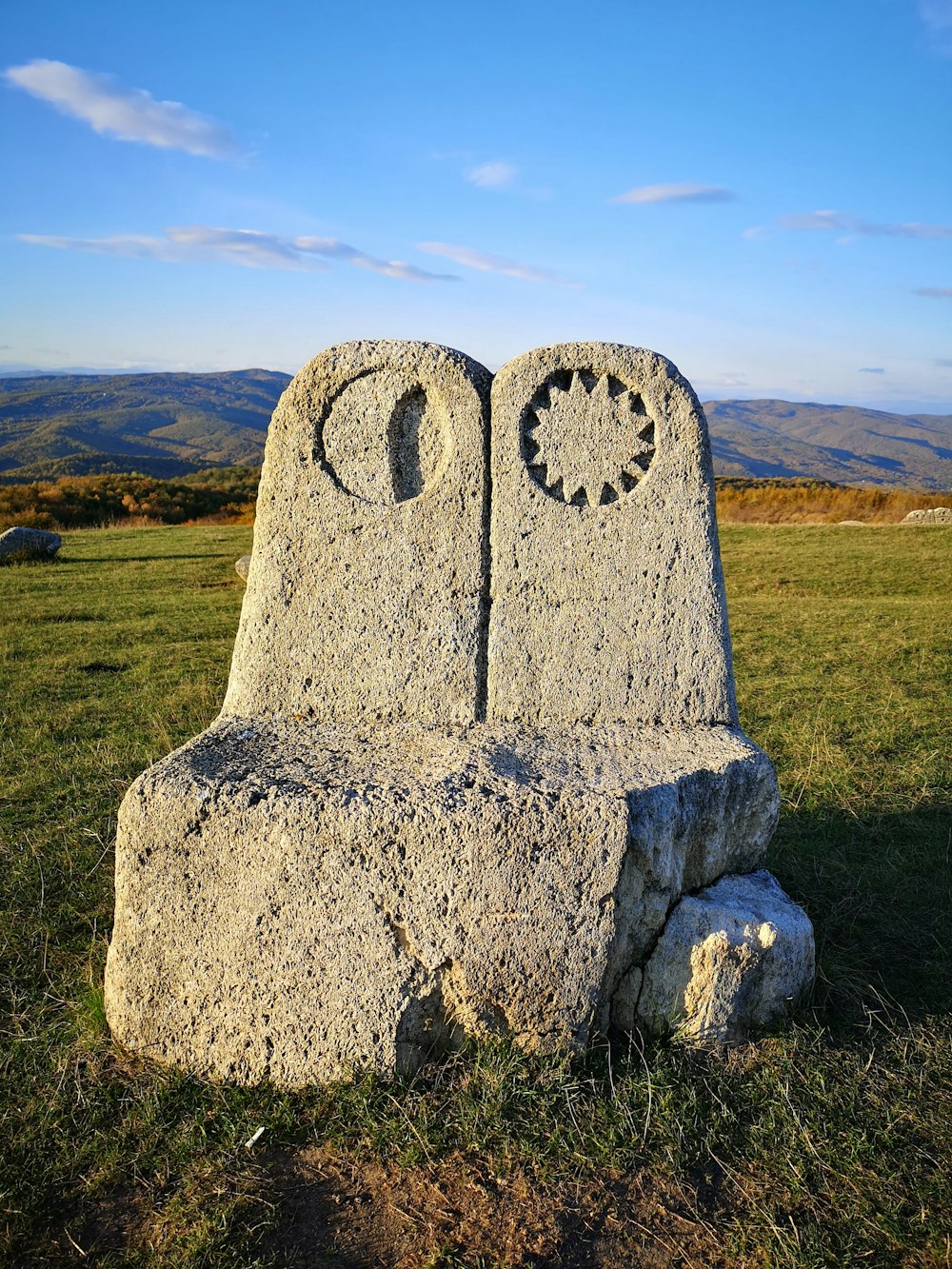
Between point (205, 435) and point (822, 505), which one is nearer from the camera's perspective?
point (822, 505)

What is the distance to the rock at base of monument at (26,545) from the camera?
13602mm

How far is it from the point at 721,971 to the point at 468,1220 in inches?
39.8

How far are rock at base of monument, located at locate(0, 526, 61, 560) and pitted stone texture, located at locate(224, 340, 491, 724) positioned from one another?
12.2 metres

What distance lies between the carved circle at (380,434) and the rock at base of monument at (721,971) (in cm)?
178

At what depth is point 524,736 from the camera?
3104 millimetres

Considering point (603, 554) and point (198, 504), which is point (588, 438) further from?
point (198, 504)

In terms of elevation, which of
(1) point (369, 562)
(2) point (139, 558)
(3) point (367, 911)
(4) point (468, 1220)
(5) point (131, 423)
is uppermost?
(5) point (131, 423)

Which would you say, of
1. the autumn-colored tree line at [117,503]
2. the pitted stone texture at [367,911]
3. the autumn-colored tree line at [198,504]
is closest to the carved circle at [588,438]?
the pitted stone texture at [367,911]

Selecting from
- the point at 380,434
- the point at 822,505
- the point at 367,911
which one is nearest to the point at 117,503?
the point at 822,505

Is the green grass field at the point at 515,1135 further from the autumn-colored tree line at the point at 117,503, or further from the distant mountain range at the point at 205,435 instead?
the distant mountain range at the point at 205,435

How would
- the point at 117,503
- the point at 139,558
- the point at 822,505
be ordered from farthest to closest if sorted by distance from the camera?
the point at 117,503 → the point at 822,505 → the point at 139,558

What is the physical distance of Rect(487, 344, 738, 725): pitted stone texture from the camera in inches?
128

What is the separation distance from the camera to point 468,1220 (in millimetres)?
2162

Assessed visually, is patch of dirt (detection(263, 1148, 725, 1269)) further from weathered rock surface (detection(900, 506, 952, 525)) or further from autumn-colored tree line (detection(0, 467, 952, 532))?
weathered rock surface (detection(900, 506, 952, 525))
